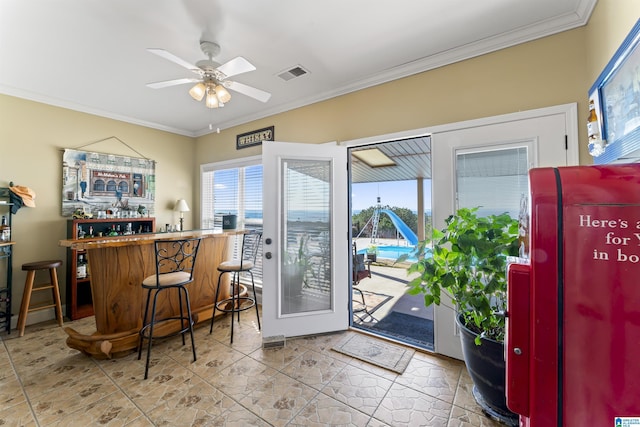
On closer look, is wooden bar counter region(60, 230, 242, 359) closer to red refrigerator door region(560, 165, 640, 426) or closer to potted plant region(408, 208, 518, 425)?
potted plant region(408, 208, 518, 425)

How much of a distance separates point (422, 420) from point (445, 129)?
223 centimetres

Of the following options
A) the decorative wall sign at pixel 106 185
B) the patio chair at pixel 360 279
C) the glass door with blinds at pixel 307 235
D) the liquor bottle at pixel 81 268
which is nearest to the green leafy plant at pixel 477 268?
the glass door with blinds at pixel 307 235

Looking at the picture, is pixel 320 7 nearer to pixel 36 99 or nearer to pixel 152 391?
pixel 152 391

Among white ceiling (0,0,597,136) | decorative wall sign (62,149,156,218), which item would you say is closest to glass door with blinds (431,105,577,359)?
white ceiling (0,0,597,136)

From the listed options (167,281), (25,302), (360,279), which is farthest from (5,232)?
(360,279)

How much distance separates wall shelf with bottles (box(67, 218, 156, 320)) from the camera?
326 centimetres

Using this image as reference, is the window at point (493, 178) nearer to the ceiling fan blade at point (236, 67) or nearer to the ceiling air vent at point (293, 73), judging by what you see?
the ceiling air vent at point (293, 73)

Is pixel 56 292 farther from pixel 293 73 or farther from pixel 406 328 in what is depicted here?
pixel 406 328

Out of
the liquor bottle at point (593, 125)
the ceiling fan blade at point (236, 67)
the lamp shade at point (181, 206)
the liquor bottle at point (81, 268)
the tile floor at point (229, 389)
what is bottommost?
the tile floor at point (229, 389)

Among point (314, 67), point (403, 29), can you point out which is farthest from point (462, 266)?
point (314, 67)

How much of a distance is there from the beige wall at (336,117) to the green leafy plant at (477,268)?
957mm

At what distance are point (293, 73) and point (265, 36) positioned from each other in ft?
1.99

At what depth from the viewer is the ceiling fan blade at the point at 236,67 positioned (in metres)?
1.88

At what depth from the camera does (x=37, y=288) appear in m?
3.01
